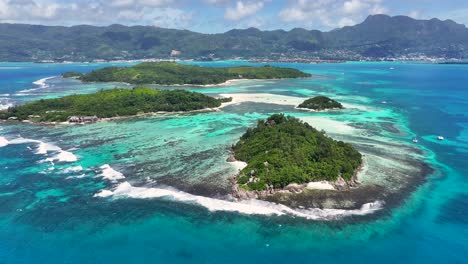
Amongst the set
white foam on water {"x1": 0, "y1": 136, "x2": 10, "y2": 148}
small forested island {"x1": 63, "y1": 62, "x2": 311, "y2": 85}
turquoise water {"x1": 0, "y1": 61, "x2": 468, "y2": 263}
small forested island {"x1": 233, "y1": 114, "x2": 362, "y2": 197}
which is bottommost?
turquoise water {"x1": 0, "y1": 61, "x2": 468, "y2": 263}

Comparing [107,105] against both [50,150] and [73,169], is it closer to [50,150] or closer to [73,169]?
[50,150]

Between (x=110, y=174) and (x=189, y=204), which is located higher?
(x=110, y=174)

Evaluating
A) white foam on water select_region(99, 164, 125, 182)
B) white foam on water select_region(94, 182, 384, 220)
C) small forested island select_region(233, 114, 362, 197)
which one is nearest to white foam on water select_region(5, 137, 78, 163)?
white foam on water select_region(99, 164, 125, 182)

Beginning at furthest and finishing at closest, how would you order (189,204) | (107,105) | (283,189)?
1. (107,105)
2. (283,189)
3. (189,204)

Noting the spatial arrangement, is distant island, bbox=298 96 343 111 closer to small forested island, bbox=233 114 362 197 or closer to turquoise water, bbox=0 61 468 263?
turquoise water, bbox=0 61 468 263

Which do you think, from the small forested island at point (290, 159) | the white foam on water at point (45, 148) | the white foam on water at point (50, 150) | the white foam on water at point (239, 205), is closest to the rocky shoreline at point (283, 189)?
the small forested island at point (290, 159)

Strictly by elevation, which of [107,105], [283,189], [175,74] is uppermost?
[175,74]

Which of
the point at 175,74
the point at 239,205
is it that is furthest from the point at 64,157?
the point at 175,74
